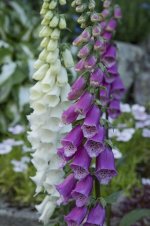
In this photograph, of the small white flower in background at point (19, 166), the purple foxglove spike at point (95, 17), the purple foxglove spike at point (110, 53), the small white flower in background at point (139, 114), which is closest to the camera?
the purple foxglove spike at point (95, 17)

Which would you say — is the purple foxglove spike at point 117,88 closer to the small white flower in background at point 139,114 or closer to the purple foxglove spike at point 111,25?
the purple foxglove spike at point 111,25

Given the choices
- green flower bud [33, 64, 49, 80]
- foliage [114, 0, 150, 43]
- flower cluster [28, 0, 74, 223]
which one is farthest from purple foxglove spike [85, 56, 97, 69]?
foliage [114, 0, 150, 43]

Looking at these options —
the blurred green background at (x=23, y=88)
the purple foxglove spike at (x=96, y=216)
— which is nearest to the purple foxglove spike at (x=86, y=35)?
the purple foxglove spike at (x=96, y=216)

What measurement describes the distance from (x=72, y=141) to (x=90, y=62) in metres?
0.32

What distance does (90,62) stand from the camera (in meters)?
2.54

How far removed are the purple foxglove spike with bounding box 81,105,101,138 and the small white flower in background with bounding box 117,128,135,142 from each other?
1.85 metres

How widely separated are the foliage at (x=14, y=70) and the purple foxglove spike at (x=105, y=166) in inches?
111

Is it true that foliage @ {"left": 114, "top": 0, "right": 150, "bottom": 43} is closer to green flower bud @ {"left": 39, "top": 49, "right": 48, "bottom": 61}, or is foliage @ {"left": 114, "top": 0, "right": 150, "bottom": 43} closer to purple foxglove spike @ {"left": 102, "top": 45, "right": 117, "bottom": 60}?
purple foxglove spike @ {"left": 102, "top": 45, "right": 117, "bottom": 60}

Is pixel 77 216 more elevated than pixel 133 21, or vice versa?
pixel 77 216

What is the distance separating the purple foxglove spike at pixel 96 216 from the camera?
2.62m

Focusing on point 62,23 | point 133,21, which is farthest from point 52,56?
point 133,21

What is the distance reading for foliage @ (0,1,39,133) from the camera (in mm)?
5438

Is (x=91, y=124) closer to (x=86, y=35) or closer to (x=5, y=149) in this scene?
(x=86, y=35)

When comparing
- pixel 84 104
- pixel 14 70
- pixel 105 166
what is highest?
pixel 84 104
